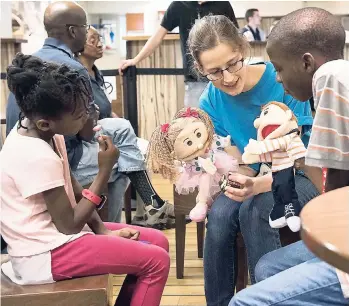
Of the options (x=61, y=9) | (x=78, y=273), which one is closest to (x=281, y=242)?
(x=78, y=273)

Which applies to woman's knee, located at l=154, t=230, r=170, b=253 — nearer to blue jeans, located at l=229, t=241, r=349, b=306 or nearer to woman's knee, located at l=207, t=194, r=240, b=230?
woman's knee, located at l=207, t=194, r=240, b=230

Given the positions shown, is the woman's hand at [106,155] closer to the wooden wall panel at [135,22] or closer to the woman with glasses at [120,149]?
the woman with glasses at [120,149]

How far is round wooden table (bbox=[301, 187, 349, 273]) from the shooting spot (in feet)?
2.51

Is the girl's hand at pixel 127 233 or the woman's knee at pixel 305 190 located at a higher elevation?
the woman's knee at pixel 305 190

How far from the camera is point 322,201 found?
956 millimetres

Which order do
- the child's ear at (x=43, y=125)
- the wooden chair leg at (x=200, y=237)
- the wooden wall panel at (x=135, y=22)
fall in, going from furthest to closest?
the wooden wall panel at (x=135, y=22) < the wooden chair leg at (x=200, y=237) < the child's ear at (x=43, y=125)

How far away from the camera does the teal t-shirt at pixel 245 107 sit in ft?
6.94

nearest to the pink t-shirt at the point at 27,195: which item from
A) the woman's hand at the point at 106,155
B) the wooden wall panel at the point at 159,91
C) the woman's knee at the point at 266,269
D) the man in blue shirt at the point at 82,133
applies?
the woman's hand at the point at 106,155

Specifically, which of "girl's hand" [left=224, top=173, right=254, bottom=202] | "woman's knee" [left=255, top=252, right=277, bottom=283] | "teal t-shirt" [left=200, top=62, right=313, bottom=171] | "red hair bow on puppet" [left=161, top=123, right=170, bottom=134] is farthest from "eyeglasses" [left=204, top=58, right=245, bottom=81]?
"woman's knee" [left=255, top=252, right=277, bottom=283]

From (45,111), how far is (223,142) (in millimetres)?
714

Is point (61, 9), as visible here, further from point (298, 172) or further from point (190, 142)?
point (298, 172)

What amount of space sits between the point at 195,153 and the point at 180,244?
0.91 metres

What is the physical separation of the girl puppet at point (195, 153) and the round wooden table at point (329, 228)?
1.15 m

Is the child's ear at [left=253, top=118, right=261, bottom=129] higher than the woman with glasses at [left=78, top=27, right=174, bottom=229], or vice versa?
the child's ear at [left=253, top=118, right=261, bottom=129]
